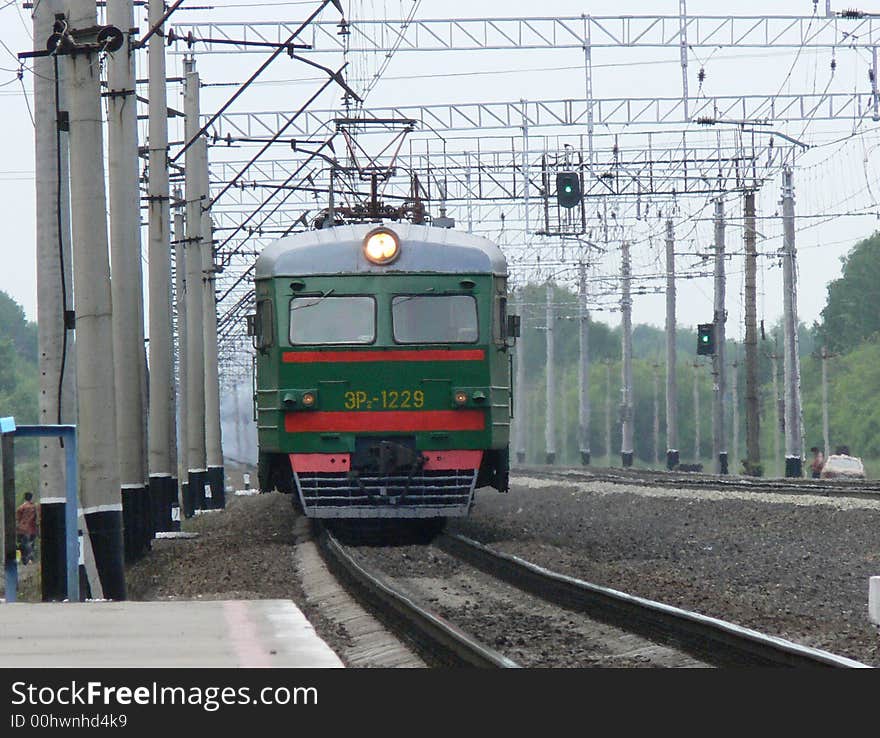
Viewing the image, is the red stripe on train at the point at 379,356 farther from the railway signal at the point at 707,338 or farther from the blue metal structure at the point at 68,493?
the railway signal at the point at 707,338

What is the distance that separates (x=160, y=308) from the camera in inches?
955

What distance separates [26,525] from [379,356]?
11.3 metres

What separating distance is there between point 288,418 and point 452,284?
2209mm

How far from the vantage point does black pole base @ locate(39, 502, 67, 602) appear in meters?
13.8

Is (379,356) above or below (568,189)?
below

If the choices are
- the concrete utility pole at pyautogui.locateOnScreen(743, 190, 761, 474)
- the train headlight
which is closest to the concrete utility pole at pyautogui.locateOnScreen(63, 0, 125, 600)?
the train headlight

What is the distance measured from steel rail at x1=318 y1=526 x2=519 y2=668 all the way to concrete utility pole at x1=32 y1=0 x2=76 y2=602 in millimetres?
2578

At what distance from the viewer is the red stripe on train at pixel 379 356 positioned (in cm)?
1736

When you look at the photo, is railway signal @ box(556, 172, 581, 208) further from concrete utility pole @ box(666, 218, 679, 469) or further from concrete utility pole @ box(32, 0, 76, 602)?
concrete utility pole @ box(666, 218, 679, 469)

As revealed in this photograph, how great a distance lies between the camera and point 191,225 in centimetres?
3075

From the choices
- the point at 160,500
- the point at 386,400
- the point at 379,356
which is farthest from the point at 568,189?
the point at 386,400

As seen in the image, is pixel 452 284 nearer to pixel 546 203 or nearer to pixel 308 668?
pixel 308 668

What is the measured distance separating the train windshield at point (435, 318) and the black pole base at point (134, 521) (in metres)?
3.55

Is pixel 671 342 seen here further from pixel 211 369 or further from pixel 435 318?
pixel 435 318
